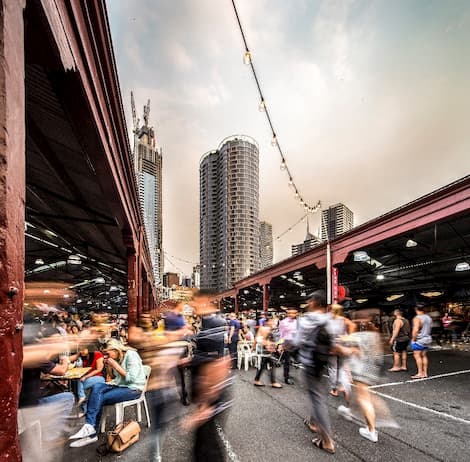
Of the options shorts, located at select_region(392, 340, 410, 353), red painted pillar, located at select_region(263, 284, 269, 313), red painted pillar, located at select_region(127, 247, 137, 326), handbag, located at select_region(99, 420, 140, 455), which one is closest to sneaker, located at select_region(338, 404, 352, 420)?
handbag, located at select_region(99, 420, 140, 455)

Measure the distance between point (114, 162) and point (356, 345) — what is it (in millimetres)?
4793

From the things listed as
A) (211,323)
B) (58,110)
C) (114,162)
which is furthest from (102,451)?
(58,110)

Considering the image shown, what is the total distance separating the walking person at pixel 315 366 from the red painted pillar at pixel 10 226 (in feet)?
11.7

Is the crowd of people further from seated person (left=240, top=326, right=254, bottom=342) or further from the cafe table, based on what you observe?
seated person (left=240, top=326, right=254, bottom=342)

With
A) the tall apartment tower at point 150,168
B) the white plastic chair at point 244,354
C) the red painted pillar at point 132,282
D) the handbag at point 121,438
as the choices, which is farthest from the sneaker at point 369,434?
the tall apartment tower at point 150,168

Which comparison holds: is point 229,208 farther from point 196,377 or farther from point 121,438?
point 196,377

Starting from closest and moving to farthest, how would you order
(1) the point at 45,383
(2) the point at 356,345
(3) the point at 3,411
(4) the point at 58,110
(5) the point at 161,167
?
(3) the point at 3,411, (4) the point at 58,110, (2) the point at 356,345, (1) the point at 45,383, (5) the point at 161,167

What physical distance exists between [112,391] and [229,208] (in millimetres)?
67304

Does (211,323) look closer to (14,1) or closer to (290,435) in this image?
(290,435)

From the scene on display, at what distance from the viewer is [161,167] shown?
108m

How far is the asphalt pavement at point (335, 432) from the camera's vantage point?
3924 mm

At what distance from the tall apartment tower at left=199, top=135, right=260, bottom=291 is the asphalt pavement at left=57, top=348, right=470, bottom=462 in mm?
46629

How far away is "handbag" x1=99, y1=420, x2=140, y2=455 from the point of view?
406cm

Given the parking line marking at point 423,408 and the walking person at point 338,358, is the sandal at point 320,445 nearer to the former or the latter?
the walking person at point 338,358
